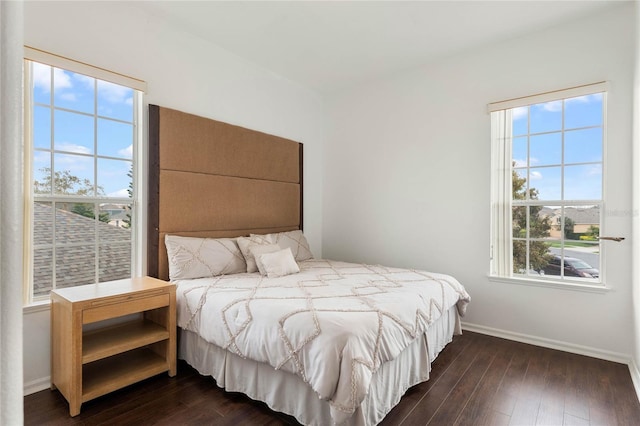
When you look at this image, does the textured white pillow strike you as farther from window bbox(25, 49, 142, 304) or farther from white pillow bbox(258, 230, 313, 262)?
white pillow bbox(258, 230, 313, 262)

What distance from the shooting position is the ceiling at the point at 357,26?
2762 mm

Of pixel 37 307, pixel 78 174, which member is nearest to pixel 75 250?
pixel 37 307

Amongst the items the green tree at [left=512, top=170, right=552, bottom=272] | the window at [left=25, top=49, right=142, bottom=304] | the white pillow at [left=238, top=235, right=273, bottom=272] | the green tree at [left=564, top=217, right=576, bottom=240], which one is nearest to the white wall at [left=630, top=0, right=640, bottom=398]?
the green tree at [left=564, top=217, right=576, bottom=240]

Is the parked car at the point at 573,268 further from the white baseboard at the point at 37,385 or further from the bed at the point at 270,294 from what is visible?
the white baseboard at the point at 37,385

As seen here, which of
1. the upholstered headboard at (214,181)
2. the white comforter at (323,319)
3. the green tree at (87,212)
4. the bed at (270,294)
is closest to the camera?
the white comforter at (323,319)

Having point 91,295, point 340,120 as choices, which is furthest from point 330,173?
point 91,295

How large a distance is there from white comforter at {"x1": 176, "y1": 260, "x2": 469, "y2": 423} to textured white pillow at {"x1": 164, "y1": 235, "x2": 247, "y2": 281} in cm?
13

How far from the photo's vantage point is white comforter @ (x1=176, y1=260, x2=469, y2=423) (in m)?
1.66

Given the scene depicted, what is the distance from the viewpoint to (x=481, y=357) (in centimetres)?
283

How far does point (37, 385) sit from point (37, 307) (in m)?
0.52

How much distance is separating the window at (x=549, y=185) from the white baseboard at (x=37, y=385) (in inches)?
151

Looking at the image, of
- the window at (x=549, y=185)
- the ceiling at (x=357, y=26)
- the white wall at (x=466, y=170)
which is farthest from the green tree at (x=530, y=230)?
the ceiling at (x=357, y=26)

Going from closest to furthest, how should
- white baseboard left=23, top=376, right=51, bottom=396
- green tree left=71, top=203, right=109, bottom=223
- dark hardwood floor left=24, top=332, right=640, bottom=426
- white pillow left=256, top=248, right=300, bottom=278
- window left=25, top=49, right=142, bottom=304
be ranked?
dark hardwood floor left=24, top=332, right=640, bottom=426
white baseboard left=23, top=376, right=51, bottom=396
window left=25, top=49, right=142, bottom=304
green tree left=71, top=203, right=109, bottom=223
white pillow left=256, top=248, right=300, bottom=278

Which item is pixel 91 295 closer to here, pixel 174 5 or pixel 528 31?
pixel 174 5
